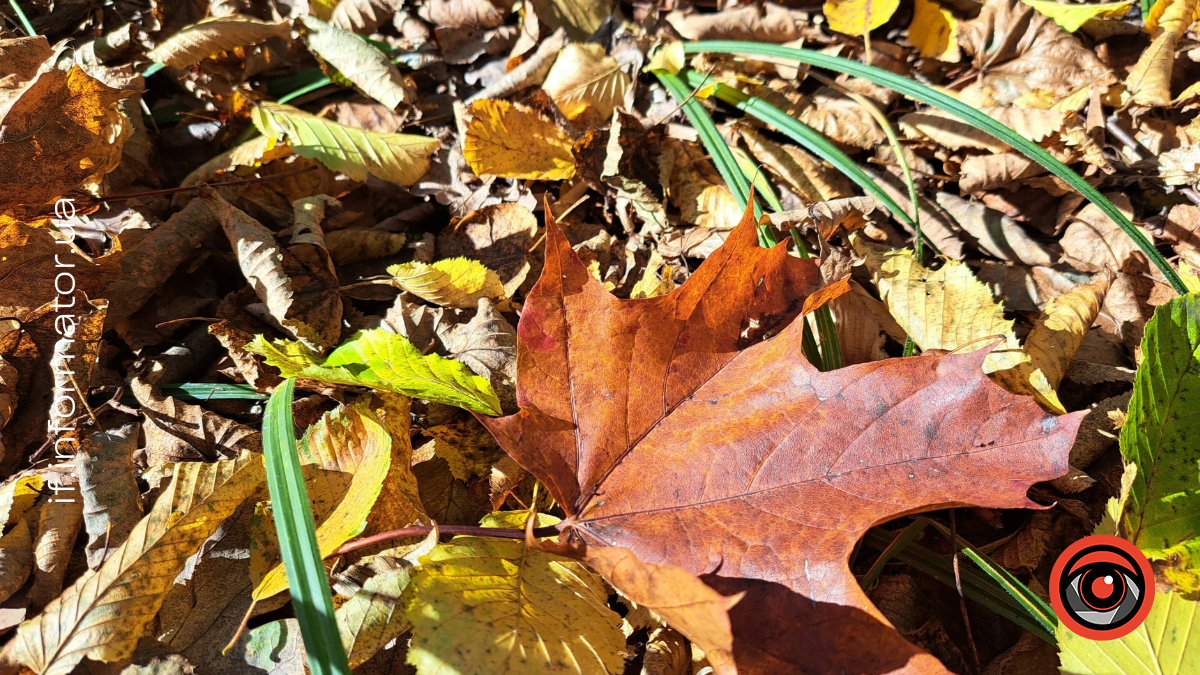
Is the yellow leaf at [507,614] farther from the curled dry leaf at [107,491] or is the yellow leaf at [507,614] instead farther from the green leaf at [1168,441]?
the green leaf at [1168,441]

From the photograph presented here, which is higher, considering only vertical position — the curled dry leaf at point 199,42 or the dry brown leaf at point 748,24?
the curled dry leaf at point 199,42

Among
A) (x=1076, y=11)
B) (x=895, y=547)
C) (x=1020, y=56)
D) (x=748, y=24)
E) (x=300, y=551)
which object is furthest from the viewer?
(x=748, y=24)

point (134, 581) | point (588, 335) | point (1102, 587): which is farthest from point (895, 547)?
point (134, 581)

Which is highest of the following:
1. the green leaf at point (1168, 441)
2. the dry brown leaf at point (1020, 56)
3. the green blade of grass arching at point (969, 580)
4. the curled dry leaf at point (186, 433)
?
the dry brown leaf at point (1020, 56)

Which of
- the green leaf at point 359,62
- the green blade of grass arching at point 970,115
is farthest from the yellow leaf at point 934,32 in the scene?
the green leaf at point 359,62

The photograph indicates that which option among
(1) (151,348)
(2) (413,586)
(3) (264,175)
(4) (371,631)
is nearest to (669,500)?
(2) (413,586)

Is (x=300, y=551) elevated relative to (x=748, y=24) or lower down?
lower down

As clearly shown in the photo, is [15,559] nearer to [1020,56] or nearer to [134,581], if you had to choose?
[134,581]

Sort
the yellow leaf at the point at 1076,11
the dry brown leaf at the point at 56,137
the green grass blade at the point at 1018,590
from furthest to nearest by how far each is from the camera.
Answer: the yellow leaf at the point at 1076,11, the dry brown leaf at the point at 56,137, the green grass blade at the point at 1018,590

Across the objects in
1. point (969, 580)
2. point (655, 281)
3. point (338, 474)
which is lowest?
point (969, 580)
